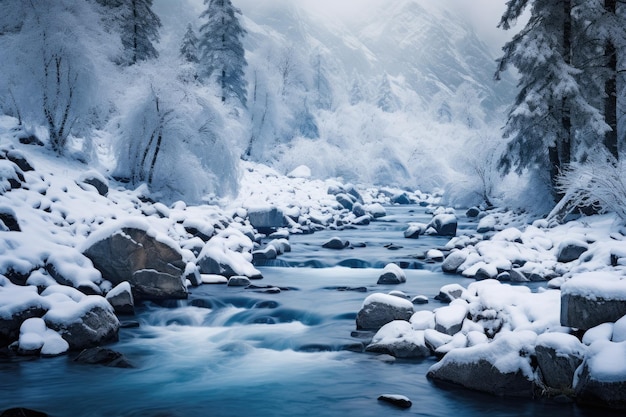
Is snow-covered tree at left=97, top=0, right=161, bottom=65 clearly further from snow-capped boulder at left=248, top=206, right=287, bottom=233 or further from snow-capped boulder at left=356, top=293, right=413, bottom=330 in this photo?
snow-capped boulder at left=356, top=293, right=413, bottom=330

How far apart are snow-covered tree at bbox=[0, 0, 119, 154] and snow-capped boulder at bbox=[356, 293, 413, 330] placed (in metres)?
12.6

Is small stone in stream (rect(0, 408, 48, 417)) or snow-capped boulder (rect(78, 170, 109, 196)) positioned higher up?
snow-capped boulder (rect(78, 170, 109, 196))

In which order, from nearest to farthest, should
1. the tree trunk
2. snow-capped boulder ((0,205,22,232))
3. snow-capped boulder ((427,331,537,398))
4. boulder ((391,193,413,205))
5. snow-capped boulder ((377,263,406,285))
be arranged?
snow-capped boulder ((427,331,537,398)) → snow-capped boulder ((0,205,22,232)) → snow-capped boulder ((377,263,406,285)) → the tree trunk → boulder ((391,193,413,205))

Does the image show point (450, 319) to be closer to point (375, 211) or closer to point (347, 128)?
point (375, 211)

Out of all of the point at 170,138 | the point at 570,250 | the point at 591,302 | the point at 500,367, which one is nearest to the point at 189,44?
the point at 170,138

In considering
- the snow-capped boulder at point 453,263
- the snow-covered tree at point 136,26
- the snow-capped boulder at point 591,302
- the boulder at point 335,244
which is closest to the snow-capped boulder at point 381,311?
the snow-capped boulder at point 591,302

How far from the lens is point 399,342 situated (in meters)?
7.45

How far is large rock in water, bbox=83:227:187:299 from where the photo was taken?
10.4 metres

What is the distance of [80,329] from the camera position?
24.7 feet

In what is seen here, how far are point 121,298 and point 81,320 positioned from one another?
7.08ft

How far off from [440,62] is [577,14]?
172442mm

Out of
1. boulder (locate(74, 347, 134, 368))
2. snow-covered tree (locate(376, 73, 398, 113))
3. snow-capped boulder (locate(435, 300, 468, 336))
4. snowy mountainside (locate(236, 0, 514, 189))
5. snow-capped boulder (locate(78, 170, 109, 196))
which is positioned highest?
snow-covered tree (locate(376, 73, 398, 113))

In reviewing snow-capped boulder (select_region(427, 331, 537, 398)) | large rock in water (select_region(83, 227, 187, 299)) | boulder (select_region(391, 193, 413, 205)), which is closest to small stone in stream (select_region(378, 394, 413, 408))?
snow-capped boulder (select_region(427, 331, 537, 398))

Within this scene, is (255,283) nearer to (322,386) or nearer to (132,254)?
(132,254)
